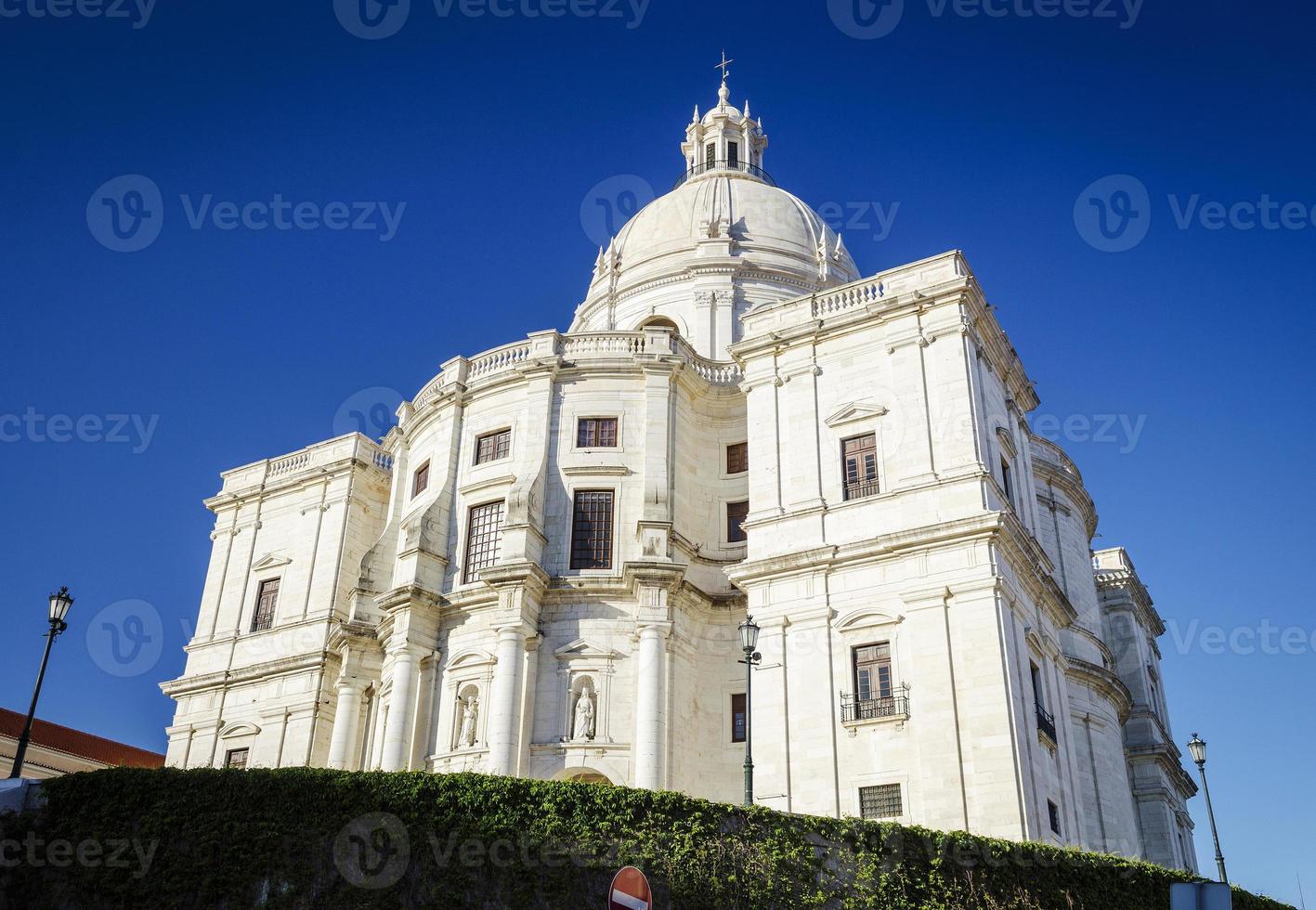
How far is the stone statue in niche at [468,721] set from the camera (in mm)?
31438

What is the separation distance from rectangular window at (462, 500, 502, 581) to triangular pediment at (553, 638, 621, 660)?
11.4 ft

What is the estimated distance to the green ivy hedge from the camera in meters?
17.6

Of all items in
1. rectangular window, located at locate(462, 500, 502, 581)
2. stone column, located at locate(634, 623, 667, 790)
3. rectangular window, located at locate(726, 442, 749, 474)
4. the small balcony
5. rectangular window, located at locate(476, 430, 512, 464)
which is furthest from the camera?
rectangular window, located at locate(726, 442, 749, 474)

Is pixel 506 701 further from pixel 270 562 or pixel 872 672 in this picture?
pixel 270 562

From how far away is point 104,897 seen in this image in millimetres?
17547

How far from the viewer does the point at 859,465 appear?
30.0 metres

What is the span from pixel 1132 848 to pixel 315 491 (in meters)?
30.4

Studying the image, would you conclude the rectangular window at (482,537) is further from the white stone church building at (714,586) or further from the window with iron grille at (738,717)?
the window with iron grille at (738,717)

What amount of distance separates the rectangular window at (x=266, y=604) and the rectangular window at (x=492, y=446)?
36.4ft

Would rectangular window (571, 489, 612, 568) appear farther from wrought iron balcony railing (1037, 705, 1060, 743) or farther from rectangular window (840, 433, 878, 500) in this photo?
wrought iron balcony railing (1037, 705, 1060, 743)

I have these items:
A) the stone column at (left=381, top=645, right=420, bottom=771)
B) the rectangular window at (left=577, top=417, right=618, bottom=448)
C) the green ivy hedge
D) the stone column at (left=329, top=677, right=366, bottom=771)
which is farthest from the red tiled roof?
the green ivy hedge

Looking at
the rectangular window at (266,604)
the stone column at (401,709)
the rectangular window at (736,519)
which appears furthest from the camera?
the rectangular window at (266,604)

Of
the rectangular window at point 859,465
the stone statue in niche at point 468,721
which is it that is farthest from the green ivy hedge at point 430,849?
the stone statue in niche at point 468,721

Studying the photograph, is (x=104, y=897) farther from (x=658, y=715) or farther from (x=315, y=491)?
(x=315, y=491)
